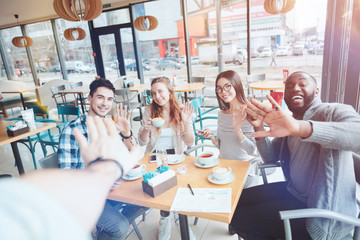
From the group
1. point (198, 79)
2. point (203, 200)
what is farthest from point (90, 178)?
point (198, 79)

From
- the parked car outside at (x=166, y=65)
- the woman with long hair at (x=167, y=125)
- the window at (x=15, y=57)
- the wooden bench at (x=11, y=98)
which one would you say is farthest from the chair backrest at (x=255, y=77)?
the window at (x=15, y=57)

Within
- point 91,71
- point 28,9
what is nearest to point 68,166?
point 91,71

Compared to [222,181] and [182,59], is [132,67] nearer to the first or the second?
[182,59]

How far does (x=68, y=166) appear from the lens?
164 centimetres

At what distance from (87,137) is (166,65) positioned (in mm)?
5184

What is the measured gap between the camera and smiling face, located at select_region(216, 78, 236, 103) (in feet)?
6.79

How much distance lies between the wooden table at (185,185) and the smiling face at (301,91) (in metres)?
0.51

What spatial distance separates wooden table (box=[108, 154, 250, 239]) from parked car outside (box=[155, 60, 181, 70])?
5.19 m

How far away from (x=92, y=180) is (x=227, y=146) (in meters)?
1.73

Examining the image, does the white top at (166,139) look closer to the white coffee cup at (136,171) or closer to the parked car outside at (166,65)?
the white coffee cup at (136,171)

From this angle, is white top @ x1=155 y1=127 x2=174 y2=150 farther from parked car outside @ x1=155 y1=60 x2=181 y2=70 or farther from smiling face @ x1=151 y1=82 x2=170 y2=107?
parked car outside @ x1=155 y1=60 x2=181 y2=70

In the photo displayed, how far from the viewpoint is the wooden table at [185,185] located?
3.93 ft

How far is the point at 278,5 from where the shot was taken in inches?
160

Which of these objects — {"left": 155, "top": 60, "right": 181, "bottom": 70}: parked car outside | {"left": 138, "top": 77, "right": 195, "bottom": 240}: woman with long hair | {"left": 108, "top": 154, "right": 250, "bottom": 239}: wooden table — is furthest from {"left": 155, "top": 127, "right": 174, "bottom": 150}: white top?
{"left": 155, "top": 60, "right": 181, "bottom": 70}: parked car outside
